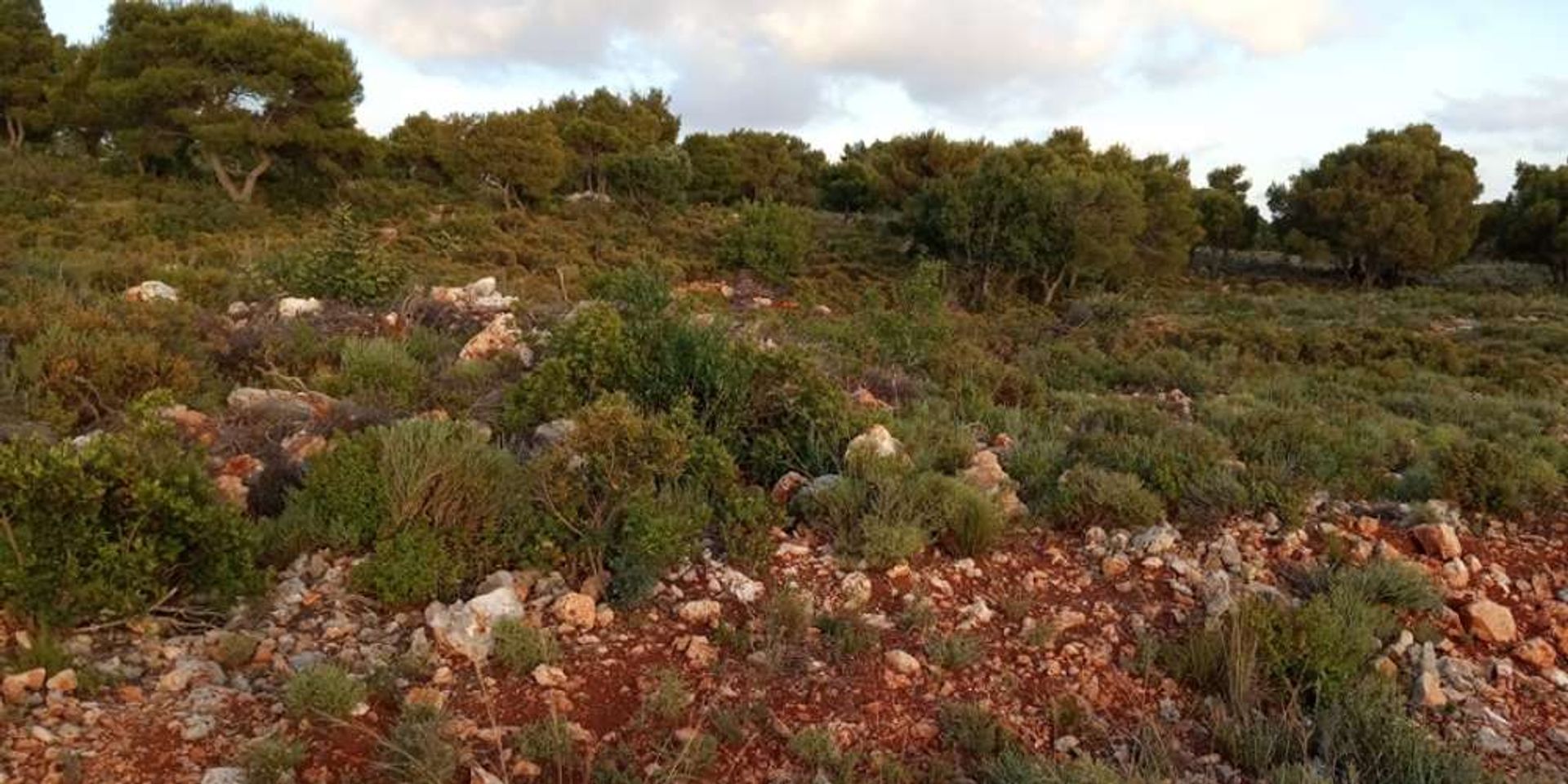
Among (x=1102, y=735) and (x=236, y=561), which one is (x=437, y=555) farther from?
(x=1102, y=735)

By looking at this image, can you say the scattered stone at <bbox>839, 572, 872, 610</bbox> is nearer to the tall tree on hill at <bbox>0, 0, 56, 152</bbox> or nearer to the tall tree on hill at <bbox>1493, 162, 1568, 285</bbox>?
the tall tree on hill at <bbox>0, 0, 56, 152</bbox>

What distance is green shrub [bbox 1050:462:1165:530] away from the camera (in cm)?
538

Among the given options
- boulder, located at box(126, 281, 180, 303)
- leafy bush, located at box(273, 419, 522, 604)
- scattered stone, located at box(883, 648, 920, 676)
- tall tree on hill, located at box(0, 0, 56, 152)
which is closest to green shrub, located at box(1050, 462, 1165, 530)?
scattered stone, located at box(883, 648, 920, 676)

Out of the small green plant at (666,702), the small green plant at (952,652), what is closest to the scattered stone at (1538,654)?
the small green plant at (952,652)

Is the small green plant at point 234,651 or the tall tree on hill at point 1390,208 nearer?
the small green plant at point 234,651

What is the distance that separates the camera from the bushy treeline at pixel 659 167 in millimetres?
27062

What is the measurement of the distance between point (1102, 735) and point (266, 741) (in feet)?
9.19

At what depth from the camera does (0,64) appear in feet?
101

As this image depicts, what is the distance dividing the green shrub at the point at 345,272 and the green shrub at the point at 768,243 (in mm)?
16688

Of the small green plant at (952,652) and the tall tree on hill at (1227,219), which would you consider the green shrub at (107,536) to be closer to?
the small green plant at (952,652)

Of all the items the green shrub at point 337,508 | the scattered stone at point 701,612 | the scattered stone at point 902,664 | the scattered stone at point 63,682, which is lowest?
the scattered stone at point 902,664

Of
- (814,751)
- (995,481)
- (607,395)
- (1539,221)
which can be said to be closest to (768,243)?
(995,481)

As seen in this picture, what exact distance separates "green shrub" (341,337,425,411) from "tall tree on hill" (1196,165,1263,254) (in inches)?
1491

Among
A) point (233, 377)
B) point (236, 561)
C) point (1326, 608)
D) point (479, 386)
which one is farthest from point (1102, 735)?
point (233, 377)
